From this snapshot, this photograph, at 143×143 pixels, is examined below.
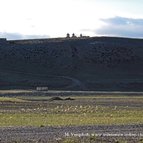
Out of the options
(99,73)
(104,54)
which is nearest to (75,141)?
(99,73)

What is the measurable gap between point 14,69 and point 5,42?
1724 centimetres

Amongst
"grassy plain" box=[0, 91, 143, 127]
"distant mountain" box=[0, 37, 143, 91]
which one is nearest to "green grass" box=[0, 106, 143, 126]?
"grassy plain" box=[0, 91, 143, 127]

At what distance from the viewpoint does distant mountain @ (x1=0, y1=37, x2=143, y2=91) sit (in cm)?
11819

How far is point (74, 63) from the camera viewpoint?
13788cm

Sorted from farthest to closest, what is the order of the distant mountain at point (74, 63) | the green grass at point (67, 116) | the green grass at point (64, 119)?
the distant mountain at point (74, 63)
the green grass at point (67, 116)
the green grass at point (64, 119)

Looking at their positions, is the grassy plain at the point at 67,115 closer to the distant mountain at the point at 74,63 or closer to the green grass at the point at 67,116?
the green grass at the point at 67,116

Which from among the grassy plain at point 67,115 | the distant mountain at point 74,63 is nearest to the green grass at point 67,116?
the grassy plain at point 67,115

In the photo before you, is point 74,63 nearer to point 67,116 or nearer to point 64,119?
point 67,116

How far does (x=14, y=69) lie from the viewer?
133 meters

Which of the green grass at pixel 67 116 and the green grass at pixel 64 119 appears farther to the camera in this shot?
the green grass at pixel 67 116

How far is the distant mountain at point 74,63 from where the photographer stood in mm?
118188

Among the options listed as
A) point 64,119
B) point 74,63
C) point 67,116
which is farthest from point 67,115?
point 74,63

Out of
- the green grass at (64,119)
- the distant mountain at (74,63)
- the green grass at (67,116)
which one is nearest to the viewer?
the green grass at (64,119)

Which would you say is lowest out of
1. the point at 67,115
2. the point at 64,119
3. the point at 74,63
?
the point at 74,63
